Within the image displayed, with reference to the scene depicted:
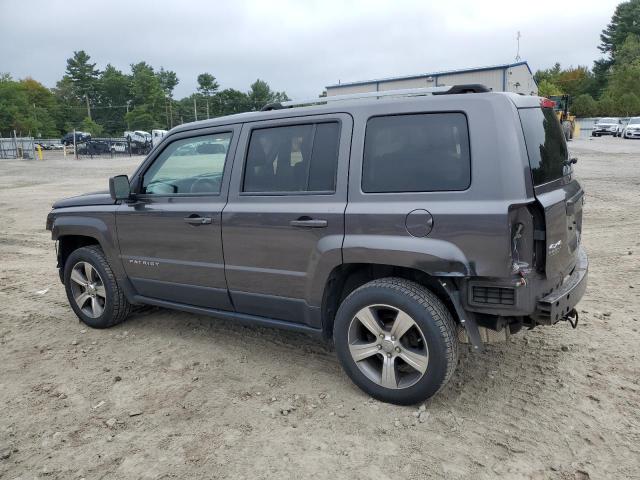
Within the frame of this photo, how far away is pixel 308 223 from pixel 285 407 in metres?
1.19

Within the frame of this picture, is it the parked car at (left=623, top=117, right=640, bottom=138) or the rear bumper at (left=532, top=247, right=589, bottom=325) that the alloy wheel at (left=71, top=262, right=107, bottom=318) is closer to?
the rear bumper at (left=532, top=247, right=589, bottom=325)

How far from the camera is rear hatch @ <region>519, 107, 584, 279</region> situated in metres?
3.03

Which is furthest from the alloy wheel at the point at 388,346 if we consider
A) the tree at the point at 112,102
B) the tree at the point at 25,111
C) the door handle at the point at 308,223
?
the tree at the point at 112,102

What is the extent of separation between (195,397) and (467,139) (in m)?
2.40

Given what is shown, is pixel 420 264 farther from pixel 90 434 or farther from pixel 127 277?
pixel 127 277

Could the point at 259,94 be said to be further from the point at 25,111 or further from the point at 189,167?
the point at 189,167

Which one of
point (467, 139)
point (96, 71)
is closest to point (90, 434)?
Result: point (467, 139)

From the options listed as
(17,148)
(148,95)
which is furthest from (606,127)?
(148,95)

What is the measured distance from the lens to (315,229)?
3.47 m

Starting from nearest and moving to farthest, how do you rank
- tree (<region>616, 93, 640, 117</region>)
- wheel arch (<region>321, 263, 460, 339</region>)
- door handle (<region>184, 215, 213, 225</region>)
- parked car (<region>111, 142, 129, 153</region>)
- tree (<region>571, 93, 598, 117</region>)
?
wheel arch (<region>321, 263, 460, 339</region>), door handle (<region>184, 215, 213, 225</region>), parked car (<region>111, 142, 129, 153</region>), tree (<region>616, 93, 640, 117</region>), tree (<region>571, 93, 598, 117</region>)

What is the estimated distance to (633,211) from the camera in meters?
9.74

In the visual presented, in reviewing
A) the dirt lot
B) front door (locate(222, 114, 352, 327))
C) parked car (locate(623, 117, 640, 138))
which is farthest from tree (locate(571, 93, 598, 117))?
front door (locate(222, 114, 352, 327))

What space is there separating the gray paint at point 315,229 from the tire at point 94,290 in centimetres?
17

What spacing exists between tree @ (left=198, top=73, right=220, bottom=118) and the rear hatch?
4482 inches
